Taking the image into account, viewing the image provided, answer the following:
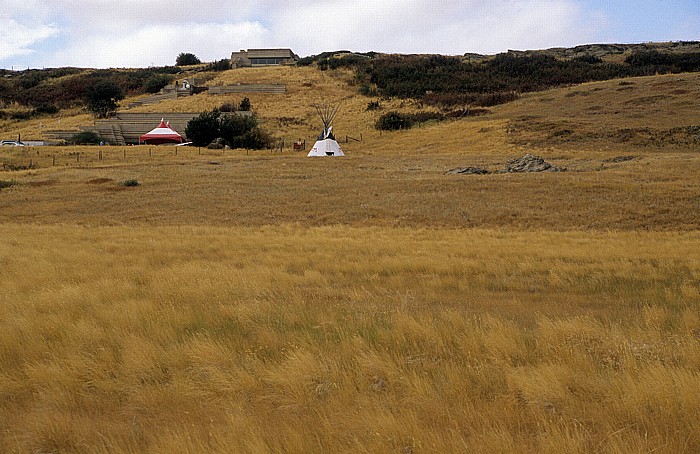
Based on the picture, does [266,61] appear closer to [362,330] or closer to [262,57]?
[262,57]

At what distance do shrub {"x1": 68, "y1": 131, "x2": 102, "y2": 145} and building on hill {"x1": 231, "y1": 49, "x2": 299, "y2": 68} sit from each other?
6848cm

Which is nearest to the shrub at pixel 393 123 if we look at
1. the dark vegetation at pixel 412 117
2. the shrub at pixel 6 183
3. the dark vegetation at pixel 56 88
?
the dark vegetation at pixel 412 117

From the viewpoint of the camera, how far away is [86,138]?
235ft

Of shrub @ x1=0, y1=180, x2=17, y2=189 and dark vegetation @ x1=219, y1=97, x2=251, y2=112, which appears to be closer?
shrub @ x1=0, y1=180, x2=17, y2=189

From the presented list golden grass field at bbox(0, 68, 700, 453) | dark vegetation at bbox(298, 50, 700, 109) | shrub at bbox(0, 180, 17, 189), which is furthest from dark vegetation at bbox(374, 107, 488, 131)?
golden grass field at bbox(0, 68, 700, 453)

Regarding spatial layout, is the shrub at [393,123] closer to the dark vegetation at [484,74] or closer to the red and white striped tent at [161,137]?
the dark vegetation at [484,74]

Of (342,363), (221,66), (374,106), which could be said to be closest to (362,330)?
(342,363)

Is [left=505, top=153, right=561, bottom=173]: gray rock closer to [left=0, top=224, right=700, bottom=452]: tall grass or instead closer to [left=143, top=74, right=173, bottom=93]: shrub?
[left=0, top=224, right=700, bottom=452]: tall grass

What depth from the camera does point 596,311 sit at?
8711 mm

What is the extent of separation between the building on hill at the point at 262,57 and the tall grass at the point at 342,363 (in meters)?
132

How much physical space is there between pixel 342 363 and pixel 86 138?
74607mm

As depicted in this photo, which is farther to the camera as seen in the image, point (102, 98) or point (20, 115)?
point (102, 98)

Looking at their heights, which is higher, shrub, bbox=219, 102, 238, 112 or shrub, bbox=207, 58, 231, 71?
shrub, bbox=207, 58, 231, 71

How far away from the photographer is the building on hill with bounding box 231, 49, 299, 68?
137 metres
